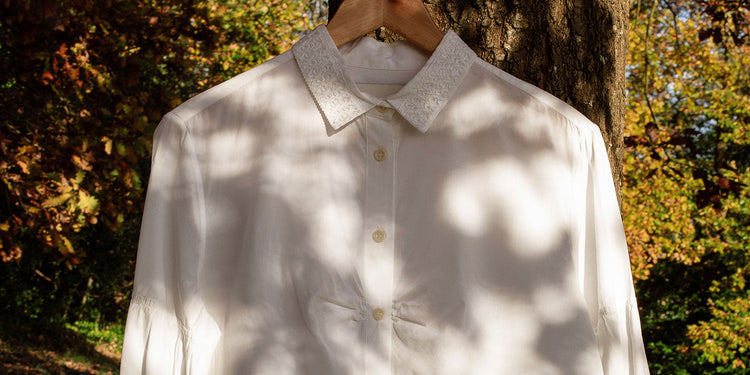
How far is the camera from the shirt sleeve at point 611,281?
145 centimetres

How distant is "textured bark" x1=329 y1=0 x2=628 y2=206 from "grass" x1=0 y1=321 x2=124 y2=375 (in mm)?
8176

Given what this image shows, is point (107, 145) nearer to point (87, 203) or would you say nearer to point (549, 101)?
point (87, 203)

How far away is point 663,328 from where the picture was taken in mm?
10562

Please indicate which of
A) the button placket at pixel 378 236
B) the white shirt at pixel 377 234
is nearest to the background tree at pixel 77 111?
the white shirt at pixel 377 234

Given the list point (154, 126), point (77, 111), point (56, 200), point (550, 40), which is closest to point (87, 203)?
point (56, 200)

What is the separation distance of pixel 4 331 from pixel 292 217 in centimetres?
1065

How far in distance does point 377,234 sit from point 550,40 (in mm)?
789

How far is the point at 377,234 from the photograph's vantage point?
145 cm

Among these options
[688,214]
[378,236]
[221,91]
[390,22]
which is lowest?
[378,236]

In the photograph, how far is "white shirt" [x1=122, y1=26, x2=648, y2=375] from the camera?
4.64 feet

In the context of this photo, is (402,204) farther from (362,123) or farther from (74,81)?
(74,81)

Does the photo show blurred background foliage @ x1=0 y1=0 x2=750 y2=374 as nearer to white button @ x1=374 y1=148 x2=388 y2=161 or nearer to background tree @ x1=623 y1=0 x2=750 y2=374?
background tree @ x1=623 y1=0 x2=750 y2=374

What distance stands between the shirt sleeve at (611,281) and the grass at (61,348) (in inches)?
331

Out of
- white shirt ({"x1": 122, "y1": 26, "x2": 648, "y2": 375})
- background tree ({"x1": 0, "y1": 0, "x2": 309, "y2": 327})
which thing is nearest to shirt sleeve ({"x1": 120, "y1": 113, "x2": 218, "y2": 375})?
white shirt ({"x1": 122, "y1": 26, "x2": 648, "y2": 375})
